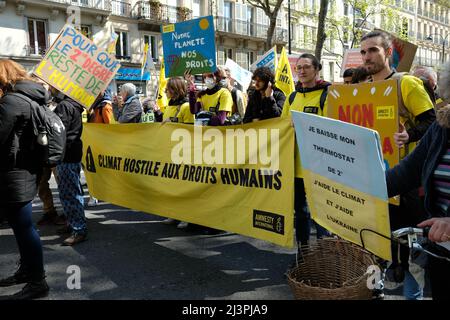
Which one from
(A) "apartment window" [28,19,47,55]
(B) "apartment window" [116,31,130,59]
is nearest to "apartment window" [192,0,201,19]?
(B) "apartment window" [116,31,130,59]

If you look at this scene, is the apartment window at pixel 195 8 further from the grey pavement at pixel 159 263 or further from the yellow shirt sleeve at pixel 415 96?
the yellow shirt sleeve at pixel 415 96

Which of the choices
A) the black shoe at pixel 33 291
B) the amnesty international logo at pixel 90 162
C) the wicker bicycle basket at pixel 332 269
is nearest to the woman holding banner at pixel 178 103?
the amnesty international logo at pixel 90 162

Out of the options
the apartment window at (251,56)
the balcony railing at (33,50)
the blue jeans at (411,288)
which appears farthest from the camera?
the apartment window at (251,56)

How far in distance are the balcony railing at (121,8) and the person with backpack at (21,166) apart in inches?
1099

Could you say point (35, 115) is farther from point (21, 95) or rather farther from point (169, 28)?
point (169, 28)

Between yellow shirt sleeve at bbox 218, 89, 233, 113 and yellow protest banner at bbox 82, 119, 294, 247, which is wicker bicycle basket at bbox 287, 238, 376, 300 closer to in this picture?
yellow protest banner at bbox 82, 119, 294, 247

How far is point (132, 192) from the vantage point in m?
5.45

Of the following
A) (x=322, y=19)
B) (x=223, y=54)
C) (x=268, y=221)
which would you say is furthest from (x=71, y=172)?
(x=223, y=54)

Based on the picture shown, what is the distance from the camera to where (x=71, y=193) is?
4977 millimetres

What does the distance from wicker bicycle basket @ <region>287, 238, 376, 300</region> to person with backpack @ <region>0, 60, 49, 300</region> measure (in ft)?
6.71

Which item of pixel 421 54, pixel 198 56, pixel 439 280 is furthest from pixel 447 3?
pixel 439 280

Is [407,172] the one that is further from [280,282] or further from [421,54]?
[421,54]

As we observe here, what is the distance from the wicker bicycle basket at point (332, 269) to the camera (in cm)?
272
